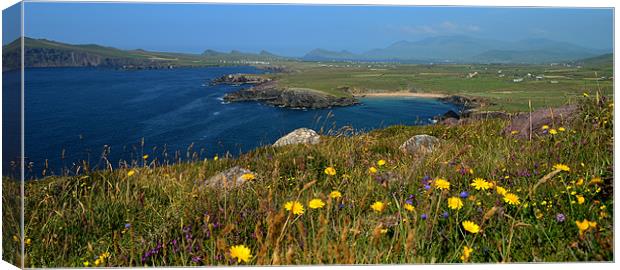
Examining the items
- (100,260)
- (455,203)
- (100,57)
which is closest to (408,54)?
(455,203)

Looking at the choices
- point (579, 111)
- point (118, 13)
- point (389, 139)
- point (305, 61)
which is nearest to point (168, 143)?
point (118, 13)

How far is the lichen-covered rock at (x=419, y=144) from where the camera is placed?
5535 mm

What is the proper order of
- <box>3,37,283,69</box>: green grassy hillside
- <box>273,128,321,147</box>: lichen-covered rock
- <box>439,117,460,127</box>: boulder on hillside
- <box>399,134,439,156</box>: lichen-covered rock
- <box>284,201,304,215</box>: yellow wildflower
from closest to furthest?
<box>284,201,304,215</box>: yellow wildflower < <box>3,37,283,69</box>: green grassy hillside < <box>273,128,321,147</box>: lichen-covered rock < <box>399,134,439,156</box>: lichen-covered rock < <box>439,117,460,127</box>: boulder on hillside

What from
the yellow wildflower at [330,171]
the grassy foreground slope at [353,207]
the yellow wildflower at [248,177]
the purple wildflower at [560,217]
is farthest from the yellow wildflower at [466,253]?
the yellow wildflower at [248,177]

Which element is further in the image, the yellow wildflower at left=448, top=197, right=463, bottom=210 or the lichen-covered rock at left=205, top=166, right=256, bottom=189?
the lichen-covered rock at left=205, top=166, right=256, bottom=189

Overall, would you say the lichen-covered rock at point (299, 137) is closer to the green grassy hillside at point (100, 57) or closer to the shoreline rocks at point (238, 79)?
the shoreline rocks at point (238, 79)

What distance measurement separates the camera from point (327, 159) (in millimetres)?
5164

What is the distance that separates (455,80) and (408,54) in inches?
21.8

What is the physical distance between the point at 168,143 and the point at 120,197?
0.83 m

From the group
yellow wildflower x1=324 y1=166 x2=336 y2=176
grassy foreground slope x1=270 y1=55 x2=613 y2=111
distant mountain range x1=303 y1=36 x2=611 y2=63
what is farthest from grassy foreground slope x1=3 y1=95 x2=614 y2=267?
distant mountain range x1=303 y1=36 x2=611 y2=63

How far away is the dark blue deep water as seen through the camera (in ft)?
16.1

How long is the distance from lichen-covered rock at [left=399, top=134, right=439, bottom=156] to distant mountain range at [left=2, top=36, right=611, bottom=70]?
78 centimetres

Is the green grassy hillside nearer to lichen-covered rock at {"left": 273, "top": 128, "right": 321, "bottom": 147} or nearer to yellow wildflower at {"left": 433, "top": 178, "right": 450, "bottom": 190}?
lichen-covered rock at {"left": 273, "top": 128, "right": 321, "bottom": 147}

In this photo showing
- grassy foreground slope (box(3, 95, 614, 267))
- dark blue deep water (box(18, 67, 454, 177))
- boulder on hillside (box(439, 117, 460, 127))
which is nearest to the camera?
grassy foreground slope (box(3, 95, 614, 267))
